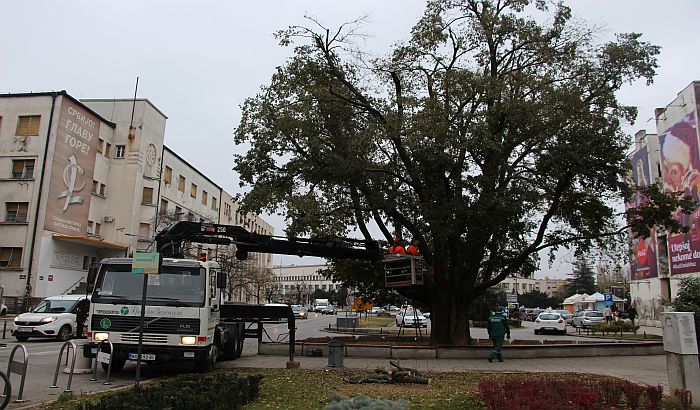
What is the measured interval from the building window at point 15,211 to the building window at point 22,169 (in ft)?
6.38

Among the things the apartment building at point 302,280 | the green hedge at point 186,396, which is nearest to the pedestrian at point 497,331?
the green hedge at point 186,396

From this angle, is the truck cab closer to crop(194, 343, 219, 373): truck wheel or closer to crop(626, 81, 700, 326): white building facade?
crop(194, 343, 219, 373): truck wheel

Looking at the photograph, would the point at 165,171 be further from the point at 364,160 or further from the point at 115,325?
the point at 115,325

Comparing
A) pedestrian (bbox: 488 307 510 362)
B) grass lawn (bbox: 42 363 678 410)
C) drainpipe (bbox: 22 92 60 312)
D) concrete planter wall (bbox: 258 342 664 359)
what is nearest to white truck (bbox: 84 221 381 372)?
grass lawn (bbox: 42 363 678 410)

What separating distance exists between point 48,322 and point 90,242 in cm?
2016

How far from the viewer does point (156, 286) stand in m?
13.4

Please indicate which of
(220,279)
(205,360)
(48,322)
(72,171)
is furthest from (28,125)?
(205,360)

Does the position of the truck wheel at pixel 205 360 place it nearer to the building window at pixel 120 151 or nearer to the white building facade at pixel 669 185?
the white building facade at pixel 669 185

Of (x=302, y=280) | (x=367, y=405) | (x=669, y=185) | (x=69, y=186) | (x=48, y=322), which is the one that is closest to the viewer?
(x=367, y=405)

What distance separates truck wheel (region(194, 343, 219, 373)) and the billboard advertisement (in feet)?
96.5

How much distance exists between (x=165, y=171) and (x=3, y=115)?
1615 cm

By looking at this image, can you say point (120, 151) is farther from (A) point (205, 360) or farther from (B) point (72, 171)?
(A) point (205, 360)

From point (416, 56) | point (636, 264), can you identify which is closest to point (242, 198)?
point (416, 56)

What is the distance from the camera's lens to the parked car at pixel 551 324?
129 ft
